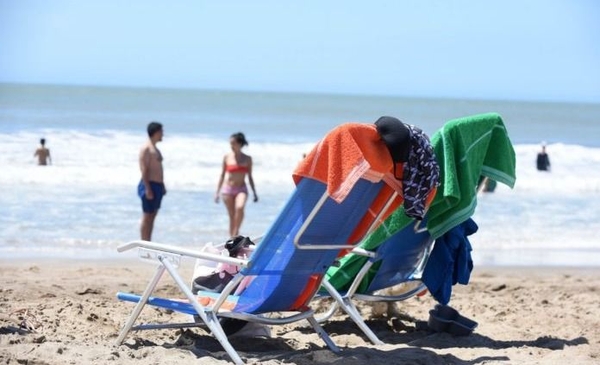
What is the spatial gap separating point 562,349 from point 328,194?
205 cm

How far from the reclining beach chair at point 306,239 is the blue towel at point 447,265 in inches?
35.2

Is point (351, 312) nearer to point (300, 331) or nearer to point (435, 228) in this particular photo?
point (300, 331)

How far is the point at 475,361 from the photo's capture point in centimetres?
509

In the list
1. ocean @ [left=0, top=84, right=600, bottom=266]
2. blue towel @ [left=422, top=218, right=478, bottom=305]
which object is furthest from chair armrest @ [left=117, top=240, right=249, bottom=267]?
ocean @ [left=0, top=84, right=600, bottom=266]

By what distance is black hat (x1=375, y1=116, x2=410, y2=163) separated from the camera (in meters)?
4.51

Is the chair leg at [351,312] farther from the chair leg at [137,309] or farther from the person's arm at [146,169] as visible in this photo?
the person's arm at [146,169]

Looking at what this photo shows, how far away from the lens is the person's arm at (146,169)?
30.7ft

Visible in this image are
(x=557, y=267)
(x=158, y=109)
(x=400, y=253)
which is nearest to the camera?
(x=400, y=253)

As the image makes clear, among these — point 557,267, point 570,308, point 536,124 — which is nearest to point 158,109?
point 536,124

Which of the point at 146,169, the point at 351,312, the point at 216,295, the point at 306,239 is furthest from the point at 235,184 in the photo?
the point at 306,239

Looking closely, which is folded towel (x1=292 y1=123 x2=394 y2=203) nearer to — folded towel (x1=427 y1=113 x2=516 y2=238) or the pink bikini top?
folded towel (x1=427 y1=113 x2=516 y2=238)

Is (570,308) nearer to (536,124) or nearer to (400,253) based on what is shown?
(400,253)

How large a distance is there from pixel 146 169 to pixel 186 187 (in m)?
7.37

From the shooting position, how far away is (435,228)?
5559mm
